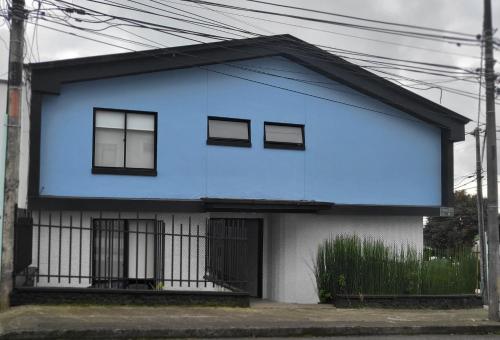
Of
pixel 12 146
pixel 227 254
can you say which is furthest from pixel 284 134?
pixel 12 146

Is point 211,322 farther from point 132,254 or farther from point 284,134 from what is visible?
point 284,134

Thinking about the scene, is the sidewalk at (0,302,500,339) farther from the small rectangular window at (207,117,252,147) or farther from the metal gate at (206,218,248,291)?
the small rectangular window at (207,117,252,147)

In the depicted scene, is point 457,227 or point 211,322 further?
point 457,227

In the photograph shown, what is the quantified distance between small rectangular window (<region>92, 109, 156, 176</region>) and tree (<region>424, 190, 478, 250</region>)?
142 feet

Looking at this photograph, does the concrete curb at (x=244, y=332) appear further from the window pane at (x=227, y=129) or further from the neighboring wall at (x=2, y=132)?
the window pane at (x=227, y=129)

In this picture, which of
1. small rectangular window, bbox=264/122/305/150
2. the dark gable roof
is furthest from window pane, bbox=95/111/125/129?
small rectangular window, bbox=264/122/305/150

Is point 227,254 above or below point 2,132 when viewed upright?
below

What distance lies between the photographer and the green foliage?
47.1 feet

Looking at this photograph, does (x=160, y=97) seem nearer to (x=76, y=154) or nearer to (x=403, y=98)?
(x=76, y=154)

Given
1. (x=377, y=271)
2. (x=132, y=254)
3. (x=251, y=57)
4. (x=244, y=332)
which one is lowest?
(x=244, y=332)

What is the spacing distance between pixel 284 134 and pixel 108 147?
4559 mm

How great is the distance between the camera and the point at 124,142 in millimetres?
13992

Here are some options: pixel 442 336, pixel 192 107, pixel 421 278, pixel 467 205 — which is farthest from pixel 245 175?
pixel 467 205

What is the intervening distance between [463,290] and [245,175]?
629cm
